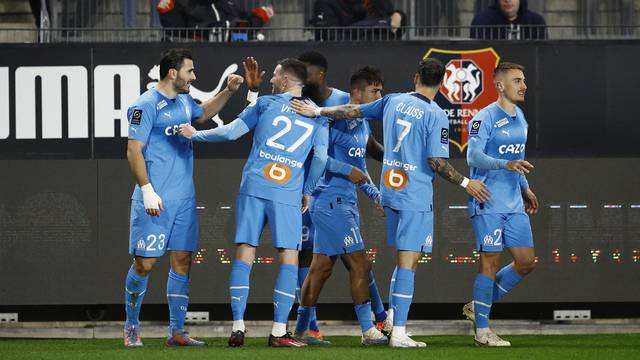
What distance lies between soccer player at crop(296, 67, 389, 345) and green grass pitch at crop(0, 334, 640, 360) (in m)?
0.35

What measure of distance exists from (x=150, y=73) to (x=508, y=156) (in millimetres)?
3647

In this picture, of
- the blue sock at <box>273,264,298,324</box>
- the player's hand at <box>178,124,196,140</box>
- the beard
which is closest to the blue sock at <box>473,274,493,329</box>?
the blue sock at <box>273,264,298,324</box>

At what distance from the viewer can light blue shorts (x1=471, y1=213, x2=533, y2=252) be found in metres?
9.38

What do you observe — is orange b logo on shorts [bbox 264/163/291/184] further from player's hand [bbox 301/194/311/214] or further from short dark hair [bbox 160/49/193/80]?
short dark hair [bbox 160/49/193/80]

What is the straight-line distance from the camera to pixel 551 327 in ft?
38.2

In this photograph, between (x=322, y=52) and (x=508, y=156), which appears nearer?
(x=508, y=156)

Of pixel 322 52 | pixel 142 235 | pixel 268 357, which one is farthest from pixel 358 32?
pixel 268 357

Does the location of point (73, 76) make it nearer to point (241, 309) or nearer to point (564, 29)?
point (241, 309)

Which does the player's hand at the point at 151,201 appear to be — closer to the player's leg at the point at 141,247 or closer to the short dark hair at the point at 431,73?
the player's leg at the point at 141,247

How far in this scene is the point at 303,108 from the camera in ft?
29.9

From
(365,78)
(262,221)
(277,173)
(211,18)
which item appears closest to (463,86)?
(365,78)

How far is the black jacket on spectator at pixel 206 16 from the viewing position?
12.0m

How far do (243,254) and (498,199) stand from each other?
1.97 m

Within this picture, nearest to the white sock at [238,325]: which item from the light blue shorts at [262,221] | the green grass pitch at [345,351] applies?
the green grass pitch at [345,351]
